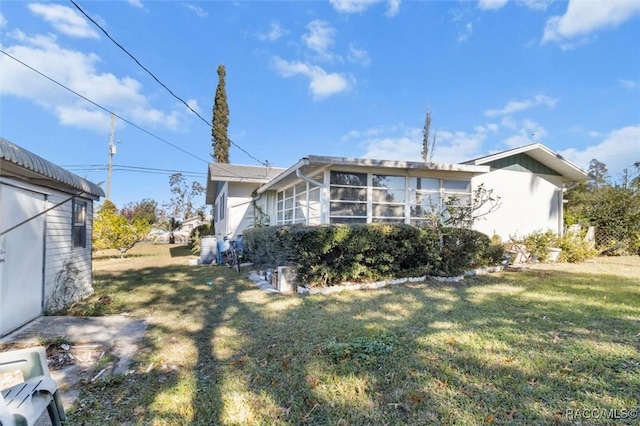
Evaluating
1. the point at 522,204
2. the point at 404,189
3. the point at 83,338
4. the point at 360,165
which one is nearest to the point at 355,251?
the point at 360,165

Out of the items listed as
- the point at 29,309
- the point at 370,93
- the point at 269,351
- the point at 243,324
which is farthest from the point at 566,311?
the point at 370,93

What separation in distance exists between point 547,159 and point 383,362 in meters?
12.6

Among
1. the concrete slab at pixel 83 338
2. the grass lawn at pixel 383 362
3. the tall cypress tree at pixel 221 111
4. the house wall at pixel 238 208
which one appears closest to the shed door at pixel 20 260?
the concrete slab at pixel 83 338

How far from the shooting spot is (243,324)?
4676mm

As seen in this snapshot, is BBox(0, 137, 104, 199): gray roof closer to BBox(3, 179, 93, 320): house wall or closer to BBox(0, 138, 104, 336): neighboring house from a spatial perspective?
BBox(0, 138, 104, 336): neighboring house

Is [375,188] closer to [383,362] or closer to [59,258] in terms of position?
[383,362]

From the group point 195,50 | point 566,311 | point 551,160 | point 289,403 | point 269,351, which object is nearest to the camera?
point 289,403

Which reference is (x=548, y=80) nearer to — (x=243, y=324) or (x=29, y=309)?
(x=243, y=324)

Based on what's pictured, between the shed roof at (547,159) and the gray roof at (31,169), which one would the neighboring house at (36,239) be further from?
the shed roof at (547,159)

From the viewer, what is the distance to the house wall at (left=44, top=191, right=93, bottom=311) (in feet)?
17.9

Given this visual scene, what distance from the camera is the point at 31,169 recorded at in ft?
13.7

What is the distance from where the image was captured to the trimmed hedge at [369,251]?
666 centimetres

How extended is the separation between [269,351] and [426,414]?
1.84 metres

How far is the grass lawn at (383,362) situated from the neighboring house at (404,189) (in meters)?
3.73
